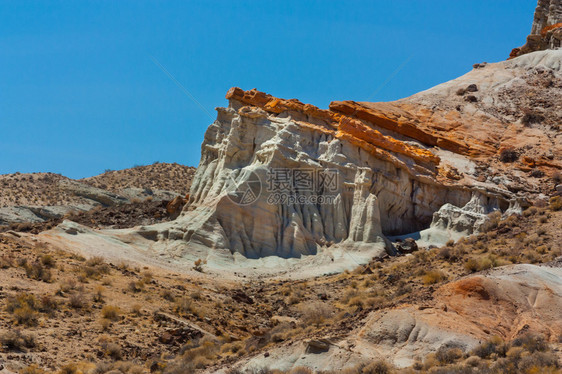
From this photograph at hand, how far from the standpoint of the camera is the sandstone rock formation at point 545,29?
7462 centimetres

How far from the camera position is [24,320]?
2581cm

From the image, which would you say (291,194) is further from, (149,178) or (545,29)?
(545,29)

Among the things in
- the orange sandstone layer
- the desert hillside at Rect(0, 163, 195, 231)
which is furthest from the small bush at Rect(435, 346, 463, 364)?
the desert hillside at Rect(0, 163, 195, 231)

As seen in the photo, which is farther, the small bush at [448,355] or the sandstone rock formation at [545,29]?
the sandstone rock formation at [545,29]

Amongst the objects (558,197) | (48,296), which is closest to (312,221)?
(558,197)

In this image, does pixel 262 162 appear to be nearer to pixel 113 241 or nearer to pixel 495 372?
pixel 113 241

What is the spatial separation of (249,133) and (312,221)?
299 inches

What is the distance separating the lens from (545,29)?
77688 millimetres

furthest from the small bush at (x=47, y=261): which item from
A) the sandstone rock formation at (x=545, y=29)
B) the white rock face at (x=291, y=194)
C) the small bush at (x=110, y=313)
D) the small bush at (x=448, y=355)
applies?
the sandstone rock formation at (x=545, y=29)

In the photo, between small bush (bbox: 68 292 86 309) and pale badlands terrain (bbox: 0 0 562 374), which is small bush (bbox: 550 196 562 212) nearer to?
pale badlands terrain (bbox: 0 0 562 374)

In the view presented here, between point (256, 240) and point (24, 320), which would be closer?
point (24, 320)

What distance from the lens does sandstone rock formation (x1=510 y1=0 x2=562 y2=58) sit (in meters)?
74.6

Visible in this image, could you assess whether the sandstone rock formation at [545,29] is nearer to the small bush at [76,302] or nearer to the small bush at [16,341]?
the small bush at [76,302]

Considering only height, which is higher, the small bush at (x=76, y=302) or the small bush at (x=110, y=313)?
the small bush at (x=76, y=302)
